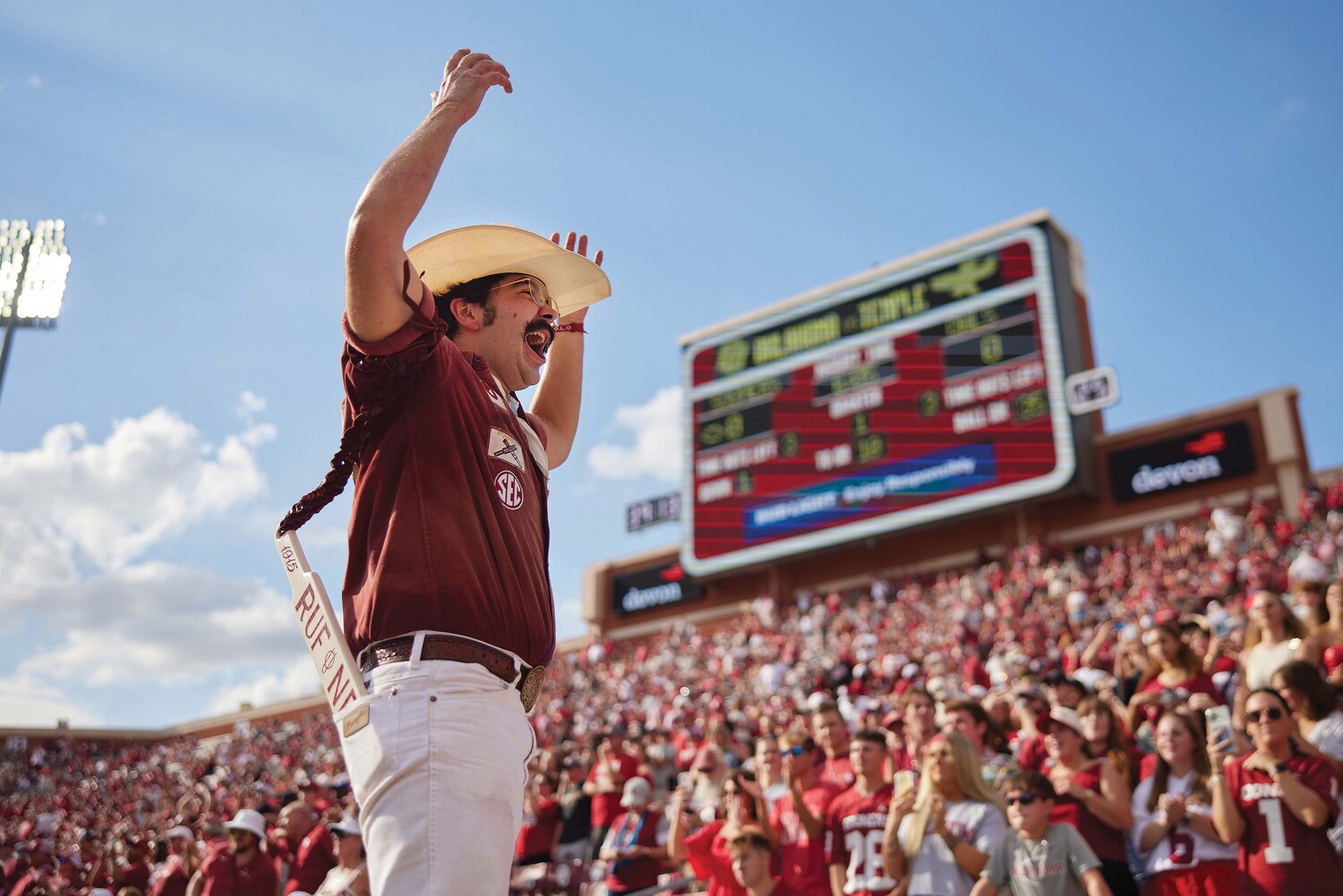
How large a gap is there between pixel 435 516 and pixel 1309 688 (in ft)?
17.7

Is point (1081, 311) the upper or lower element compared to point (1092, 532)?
upper

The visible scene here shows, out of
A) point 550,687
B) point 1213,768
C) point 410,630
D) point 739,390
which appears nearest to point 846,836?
point 1213,768

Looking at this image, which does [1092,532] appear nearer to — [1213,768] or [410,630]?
[1213,768]

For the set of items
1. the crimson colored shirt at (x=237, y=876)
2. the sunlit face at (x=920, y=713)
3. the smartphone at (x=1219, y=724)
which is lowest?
the crimson colored shirt at (x=237, y=876)

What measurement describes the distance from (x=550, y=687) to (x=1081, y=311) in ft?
50.0

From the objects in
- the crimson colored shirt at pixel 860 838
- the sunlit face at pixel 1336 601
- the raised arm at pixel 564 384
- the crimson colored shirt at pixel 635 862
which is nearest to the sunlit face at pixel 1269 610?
the sunlit face at pixel 1336 601

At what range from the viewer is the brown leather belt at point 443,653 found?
204 centimetres

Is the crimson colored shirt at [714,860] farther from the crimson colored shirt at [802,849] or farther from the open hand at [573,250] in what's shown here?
the open hand at [573,250]

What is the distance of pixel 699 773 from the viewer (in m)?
8.32

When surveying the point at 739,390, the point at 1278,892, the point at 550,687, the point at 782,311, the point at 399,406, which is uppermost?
the point at 782,311

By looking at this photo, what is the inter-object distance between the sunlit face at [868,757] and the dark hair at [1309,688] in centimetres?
220

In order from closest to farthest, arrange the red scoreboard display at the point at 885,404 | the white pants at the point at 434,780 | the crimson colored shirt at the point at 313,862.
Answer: the white pants at the point at 434,780
the crimson colored shirt at the point at 313,862
the red scoreboard display at the point at 885,404

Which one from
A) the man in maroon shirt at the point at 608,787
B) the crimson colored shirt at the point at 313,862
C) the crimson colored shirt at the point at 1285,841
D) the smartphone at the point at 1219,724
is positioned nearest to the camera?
the crimson colored shirt at the point at 1285,841

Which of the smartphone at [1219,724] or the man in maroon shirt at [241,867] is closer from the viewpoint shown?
the smartphone at [1219,724]
